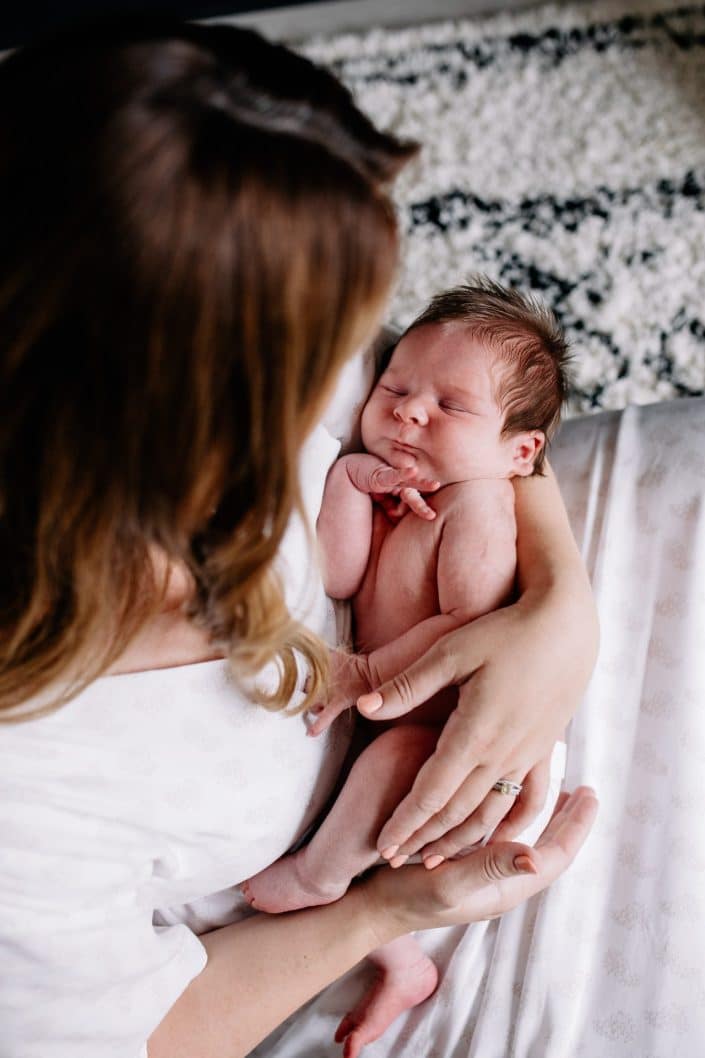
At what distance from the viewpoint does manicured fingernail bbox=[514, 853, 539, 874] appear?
2.36ft

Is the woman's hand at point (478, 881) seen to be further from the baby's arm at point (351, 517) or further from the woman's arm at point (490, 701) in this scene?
the baby's arm at point (351, 517)

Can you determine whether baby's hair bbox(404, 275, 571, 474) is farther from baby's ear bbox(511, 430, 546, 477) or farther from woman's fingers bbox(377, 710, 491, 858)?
woman's fingers bbox(377, 710, 491, 858)

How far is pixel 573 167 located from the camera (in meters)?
1.51

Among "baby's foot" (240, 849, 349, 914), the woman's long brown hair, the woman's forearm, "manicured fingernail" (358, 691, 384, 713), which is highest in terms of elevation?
the woman's long brown hair

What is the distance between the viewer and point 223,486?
0.51 m

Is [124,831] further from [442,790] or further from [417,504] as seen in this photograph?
[417,504]

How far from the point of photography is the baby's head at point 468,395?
90 centimetres

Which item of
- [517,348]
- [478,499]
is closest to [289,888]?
[478,499]

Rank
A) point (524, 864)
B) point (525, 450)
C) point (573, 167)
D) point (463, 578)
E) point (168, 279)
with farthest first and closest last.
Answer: point (573, 167) → point (525, 450) → point (463, 578) → point (524, 864) → point (168, 279)

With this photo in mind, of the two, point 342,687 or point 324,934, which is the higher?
point 342,687

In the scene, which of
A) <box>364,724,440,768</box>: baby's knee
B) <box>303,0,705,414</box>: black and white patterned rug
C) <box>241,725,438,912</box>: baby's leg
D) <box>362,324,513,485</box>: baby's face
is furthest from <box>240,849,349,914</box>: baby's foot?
<box>303,0,705,414</box>: black and white patterned rug

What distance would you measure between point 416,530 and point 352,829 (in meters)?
0.27

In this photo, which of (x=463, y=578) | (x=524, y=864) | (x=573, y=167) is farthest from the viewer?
(x=573, y=167)

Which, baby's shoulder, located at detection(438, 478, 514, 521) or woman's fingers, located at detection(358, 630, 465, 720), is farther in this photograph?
baby's shoulder, located at detection(438, 478, 514, 521)
